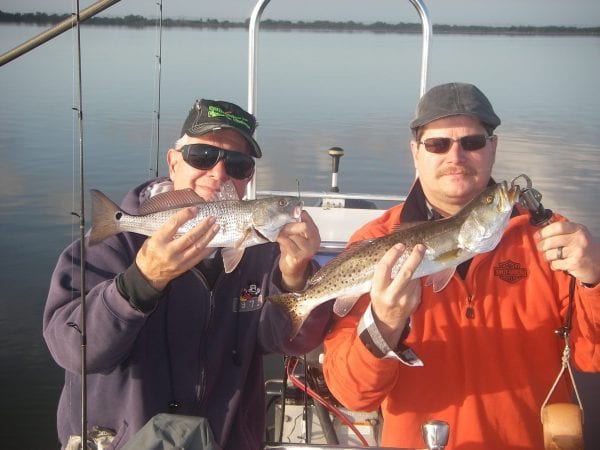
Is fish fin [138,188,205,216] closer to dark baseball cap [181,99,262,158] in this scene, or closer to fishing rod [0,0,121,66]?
dark baseball cap [181,99,262,158]

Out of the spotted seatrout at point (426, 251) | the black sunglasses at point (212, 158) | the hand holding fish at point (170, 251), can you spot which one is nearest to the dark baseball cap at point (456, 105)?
the spotted seatrout at point (426, 251)

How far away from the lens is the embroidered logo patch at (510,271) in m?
3.22

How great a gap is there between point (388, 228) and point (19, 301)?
7.60 meters

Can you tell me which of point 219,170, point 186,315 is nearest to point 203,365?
point 186,315

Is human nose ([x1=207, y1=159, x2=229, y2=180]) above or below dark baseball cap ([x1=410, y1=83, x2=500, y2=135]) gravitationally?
below

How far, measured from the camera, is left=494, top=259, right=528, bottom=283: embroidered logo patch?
3.22 metres

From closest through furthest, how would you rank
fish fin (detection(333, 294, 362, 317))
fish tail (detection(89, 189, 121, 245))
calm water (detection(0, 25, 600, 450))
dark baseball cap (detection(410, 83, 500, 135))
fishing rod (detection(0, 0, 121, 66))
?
fish tail (detection(89, 189, 121, 245)) → fish fin (detection(333, 294, 362, 317)) → dark baseball cap (detection(410, 83, 500, 135)) → fishing rod (detection(0, 0, 121, 66)) → calm water (detection(0, 25, 600, 450))

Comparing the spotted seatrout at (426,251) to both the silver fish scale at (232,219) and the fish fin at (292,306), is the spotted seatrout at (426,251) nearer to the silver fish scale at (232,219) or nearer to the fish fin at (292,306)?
the fish fin at (292,306)

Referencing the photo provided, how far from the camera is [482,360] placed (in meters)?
3.08

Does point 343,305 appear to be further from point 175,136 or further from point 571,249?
point 175,136

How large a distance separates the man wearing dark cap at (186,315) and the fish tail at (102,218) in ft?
0.46

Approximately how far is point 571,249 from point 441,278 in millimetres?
660

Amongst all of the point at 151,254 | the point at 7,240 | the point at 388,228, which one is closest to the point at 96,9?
the point at 151,254

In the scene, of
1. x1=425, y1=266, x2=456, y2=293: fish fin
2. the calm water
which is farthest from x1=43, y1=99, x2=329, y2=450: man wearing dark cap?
the calm water
